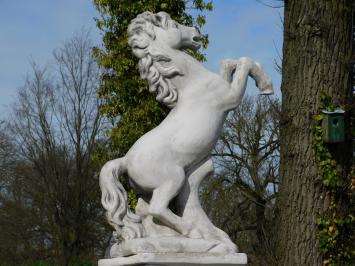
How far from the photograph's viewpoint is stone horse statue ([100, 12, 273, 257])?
449 cm

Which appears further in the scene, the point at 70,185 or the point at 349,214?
the point at 70,185

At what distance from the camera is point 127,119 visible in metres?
13.8

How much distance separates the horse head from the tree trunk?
10.7 ft

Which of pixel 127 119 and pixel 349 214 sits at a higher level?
pixel 127 119

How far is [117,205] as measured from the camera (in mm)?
4547

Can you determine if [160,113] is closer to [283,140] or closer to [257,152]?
[283,140]

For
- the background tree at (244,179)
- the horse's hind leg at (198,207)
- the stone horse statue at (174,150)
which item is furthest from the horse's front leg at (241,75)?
the background tree at (244,179)

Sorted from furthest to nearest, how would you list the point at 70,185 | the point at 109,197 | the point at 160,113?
the point at 70,185 < the point at 160,113 < the point at 109,197

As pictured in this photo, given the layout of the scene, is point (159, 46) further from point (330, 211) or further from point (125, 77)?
point (125, 77)

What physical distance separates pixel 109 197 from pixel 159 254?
553mm

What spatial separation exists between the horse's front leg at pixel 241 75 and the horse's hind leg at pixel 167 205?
722mm

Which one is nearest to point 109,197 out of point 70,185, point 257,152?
point 257,152

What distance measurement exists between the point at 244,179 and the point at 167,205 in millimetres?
18410

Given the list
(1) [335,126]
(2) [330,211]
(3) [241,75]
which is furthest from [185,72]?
(2) [330,211]
